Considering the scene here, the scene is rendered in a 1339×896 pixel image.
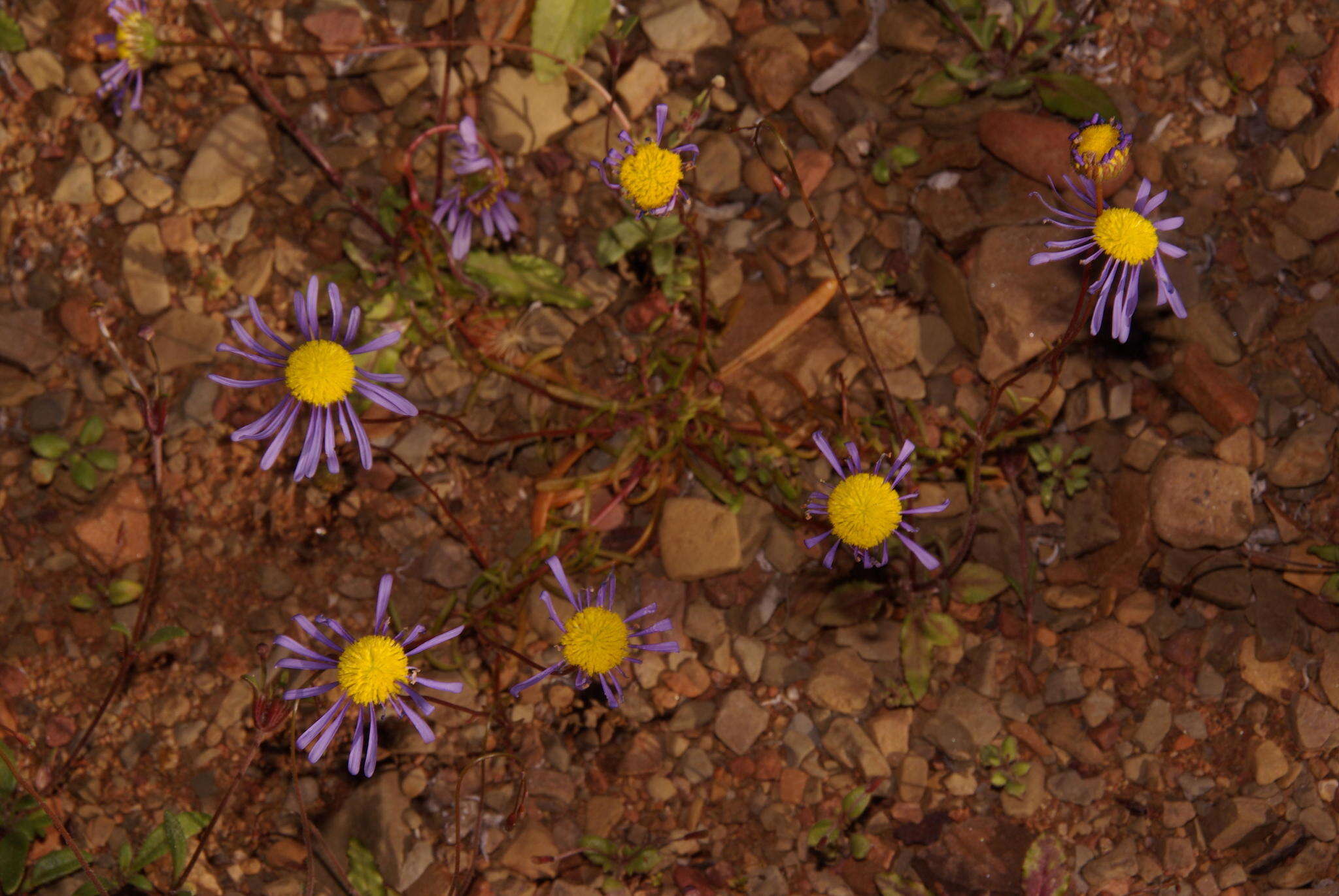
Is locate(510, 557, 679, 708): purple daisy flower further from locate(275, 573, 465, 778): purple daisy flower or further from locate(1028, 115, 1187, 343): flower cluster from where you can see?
locate(1028, 115, 1187, 343): flower cluster

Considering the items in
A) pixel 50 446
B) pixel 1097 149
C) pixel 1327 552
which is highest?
pixel 1097 149

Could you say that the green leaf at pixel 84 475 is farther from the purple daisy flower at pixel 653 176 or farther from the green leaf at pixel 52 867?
the purple daisy flower at pixel 653 176

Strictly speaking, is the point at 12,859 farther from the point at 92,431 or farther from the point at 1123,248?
the point at 1123,248

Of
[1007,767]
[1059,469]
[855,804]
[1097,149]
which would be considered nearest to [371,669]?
[855,804]

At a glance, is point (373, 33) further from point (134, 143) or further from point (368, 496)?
point (368, 496)

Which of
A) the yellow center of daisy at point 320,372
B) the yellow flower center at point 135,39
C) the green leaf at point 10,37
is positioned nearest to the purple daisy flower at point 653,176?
the yellow center of daisy at point 320,372

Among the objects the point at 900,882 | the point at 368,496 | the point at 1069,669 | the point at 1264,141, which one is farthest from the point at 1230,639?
the point at 368,496
